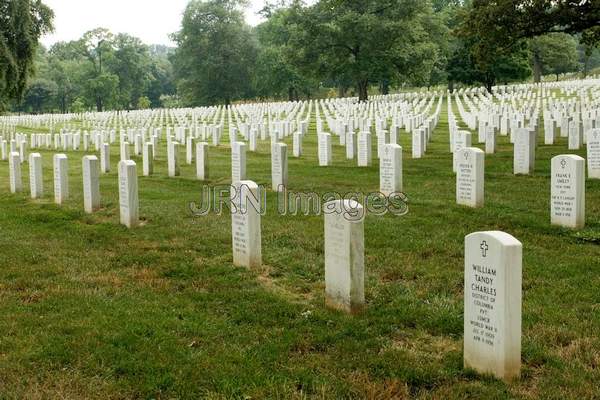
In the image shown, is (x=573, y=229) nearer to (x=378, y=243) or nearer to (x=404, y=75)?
(x=378, y=243)

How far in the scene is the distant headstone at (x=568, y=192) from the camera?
905 centimetres

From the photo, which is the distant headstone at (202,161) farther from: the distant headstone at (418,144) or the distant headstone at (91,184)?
the distant headstone at (418,144)

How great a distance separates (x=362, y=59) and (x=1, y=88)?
3318 cm

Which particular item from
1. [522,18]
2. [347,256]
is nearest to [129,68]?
[522,18]

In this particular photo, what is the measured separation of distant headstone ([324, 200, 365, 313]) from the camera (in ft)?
19.8

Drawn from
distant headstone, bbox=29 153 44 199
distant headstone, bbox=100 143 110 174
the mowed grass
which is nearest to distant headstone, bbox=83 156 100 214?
the mowed grass

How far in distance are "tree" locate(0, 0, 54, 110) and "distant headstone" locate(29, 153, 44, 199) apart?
8.96m

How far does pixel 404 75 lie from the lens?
5244cm

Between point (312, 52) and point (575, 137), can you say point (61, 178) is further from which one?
point (312, 52)

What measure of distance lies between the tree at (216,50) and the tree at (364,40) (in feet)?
84.9

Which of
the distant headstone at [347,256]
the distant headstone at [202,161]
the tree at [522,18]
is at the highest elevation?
the tree at [522,18]

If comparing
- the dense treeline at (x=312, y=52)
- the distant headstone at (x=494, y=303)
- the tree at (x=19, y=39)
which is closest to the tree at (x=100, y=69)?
the dense treeline at (x=312, y=52)

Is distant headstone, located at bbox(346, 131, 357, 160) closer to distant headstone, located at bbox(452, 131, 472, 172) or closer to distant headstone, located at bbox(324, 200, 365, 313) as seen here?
distant headstone, located at bbox(452, 131, 472, 172)

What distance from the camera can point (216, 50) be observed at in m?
77.6
